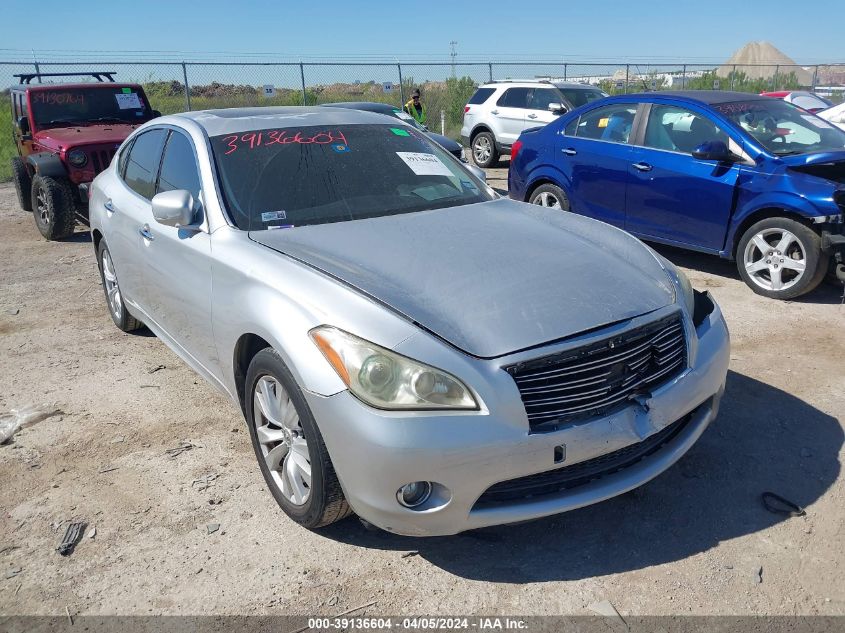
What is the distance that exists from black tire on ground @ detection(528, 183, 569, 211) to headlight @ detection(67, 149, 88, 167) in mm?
5272

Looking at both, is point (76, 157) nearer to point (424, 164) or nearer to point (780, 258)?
point (424, 164)

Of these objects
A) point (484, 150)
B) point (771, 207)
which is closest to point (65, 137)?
point (771, 207)

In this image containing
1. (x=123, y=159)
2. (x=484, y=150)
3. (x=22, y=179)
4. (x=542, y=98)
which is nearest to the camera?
(x=123, y=159)

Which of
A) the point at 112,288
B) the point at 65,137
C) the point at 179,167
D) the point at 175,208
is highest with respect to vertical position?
the point at 179,167

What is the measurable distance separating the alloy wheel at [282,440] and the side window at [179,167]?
4.03 ft

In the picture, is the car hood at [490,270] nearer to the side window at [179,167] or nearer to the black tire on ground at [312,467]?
the black tire on ground at [312,467]

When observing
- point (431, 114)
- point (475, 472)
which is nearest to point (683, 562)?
point (475, 472)

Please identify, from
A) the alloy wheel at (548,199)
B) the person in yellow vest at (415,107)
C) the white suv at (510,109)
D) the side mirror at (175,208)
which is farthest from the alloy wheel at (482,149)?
the side mirror at (175,208)

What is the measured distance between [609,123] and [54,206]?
6.34m

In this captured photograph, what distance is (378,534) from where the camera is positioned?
121 inches

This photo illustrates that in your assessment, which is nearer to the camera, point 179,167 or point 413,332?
point 413,332

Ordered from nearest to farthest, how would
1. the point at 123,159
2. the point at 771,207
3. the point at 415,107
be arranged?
the point at 123,159 < the point at 771,207 < the point at 415,107

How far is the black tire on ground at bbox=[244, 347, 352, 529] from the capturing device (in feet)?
8.93

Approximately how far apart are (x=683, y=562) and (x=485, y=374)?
1.14 metres
